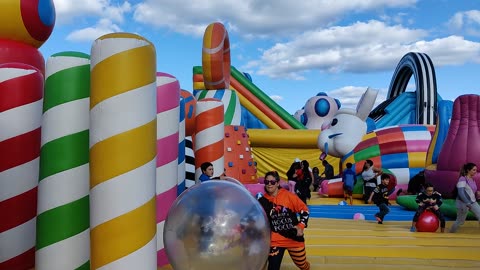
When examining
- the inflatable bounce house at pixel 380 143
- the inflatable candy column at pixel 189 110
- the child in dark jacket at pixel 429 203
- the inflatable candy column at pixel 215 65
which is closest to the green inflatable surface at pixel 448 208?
the inflatable bounce house at pixel 380 143

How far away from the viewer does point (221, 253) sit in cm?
228

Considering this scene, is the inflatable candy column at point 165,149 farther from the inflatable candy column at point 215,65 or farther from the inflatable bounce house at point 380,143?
the inflatable bounce house at point 380,143

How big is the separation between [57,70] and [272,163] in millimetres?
13996

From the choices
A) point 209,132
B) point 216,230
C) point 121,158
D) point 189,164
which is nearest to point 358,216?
point 189,164

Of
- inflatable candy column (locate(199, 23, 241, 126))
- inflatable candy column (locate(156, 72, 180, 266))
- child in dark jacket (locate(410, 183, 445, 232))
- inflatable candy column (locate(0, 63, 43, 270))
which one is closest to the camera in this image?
inflatable candy column (locate(0, 63, 43, 270))

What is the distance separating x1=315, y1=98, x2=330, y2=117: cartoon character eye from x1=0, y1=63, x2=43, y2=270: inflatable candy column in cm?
1678

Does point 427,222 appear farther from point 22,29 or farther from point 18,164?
point 22,29

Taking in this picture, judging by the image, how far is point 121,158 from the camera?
9.14 feet

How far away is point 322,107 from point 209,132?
14.5m

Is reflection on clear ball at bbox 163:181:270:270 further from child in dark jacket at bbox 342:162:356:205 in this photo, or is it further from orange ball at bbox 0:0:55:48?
child in dark jacket at bbox 342:162:356:205

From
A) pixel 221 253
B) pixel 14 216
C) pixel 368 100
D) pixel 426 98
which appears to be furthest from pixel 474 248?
pixel 426 98

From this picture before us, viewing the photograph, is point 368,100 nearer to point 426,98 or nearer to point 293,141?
point 293,141

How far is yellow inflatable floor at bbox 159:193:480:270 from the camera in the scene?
4371 millimetres

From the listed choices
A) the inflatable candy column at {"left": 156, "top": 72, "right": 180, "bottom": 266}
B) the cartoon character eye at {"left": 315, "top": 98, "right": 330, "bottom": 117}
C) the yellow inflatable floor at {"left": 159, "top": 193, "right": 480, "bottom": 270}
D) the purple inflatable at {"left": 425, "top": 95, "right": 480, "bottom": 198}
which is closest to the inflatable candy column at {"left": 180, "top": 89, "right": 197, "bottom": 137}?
the yellow inflatable floor at {"left": 159, "top": 193, "right": 480, "bottom": 270}
